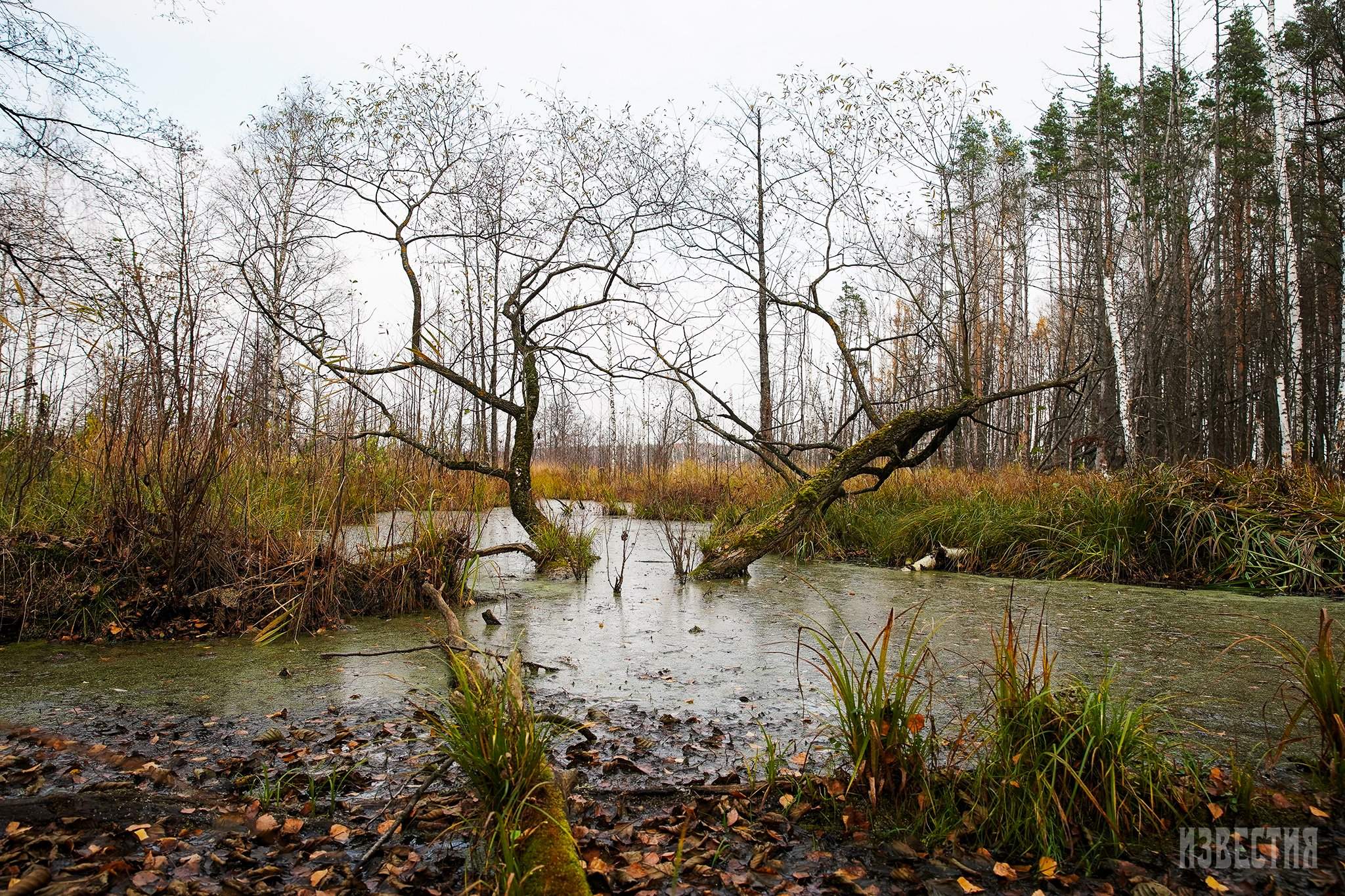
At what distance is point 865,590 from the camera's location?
5660mm

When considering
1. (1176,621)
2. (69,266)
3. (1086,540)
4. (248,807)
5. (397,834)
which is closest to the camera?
(397,834)

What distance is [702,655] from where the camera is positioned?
12.5 feet

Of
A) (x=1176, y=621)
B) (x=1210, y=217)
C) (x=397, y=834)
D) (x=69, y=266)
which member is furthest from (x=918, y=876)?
(x=1210, y=217)

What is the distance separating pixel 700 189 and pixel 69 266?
621 cm

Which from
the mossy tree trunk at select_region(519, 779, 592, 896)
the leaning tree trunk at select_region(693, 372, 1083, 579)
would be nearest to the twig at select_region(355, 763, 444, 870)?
the mossy tree trunk at select_region(519, 779, 592, 896)

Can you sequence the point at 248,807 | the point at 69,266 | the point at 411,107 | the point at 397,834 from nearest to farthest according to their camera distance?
1. the point at 397,834
2. the point at 248,807
3. the point at 69,266
4. the point at 411,107

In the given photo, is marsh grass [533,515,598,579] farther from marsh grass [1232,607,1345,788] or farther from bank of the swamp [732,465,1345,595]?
marsh grass [1232,607,1345,788]

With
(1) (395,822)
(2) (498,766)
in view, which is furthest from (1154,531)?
(1) (395,822)

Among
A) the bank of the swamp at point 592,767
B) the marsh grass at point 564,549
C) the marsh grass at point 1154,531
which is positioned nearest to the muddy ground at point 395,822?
the bank of the swamp at point 592,767

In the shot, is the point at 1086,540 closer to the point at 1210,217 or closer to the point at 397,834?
the point at 397,834

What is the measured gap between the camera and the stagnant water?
291cm

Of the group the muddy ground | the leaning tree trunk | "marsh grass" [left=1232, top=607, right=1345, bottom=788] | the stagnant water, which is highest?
the leaning tree trunk

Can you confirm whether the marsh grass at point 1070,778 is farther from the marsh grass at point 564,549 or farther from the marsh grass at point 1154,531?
the marsh grass at point 1154,531

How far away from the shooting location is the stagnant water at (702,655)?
2.91m
